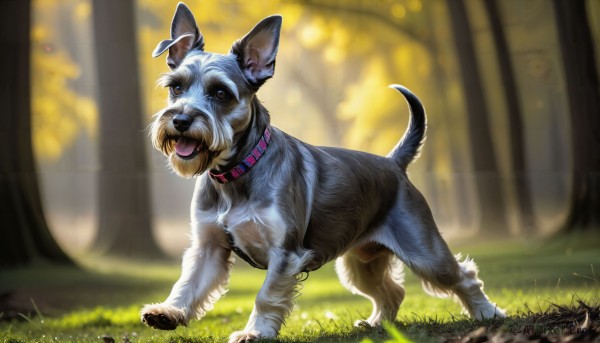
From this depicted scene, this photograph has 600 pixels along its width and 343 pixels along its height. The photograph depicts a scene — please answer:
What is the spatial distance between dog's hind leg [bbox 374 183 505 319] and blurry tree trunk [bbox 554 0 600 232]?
6.38m

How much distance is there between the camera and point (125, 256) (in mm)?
12188

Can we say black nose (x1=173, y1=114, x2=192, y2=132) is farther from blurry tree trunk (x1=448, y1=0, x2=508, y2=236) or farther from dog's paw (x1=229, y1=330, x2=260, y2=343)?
blurry tree trunk (x1=448, y1=0, x2=508, y2=236)

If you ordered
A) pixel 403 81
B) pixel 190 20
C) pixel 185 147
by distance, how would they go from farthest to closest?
pixel 403 81 → pixel 190 20 → pixel 185 147

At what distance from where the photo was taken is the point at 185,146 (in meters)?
5.25

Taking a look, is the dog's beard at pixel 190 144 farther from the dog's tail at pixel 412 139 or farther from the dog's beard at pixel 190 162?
the dog's tail at pixel 412 139

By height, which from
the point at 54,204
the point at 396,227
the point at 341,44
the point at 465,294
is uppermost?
the point at 341,44

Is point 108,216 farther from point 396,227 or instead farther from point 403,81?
point 396,227

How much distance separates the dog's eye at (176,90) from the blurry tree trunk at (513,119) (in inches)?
340

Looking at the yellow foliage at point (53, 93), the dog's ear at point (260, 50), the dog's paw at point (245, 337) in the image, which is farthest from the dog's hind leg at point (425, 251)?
the yellow foliage at point (53, 93)

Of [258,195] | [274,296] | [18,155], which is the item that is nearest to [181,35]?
[258,195]

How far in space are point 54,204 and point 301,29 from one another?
4.73 meters

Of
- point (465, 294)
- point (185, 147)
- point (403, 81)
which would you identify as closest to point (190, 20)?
point (185, 147)

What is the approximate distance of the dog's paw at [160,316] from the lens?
5.31 metres

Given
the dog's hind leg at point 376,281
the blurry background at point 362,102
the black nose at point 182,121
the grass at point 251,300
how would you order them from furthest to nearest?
the blurry background at point 362,102 → the dog's hind leg at point 376,281 → the grass at point 251,300 → the black nose at point 182,121
